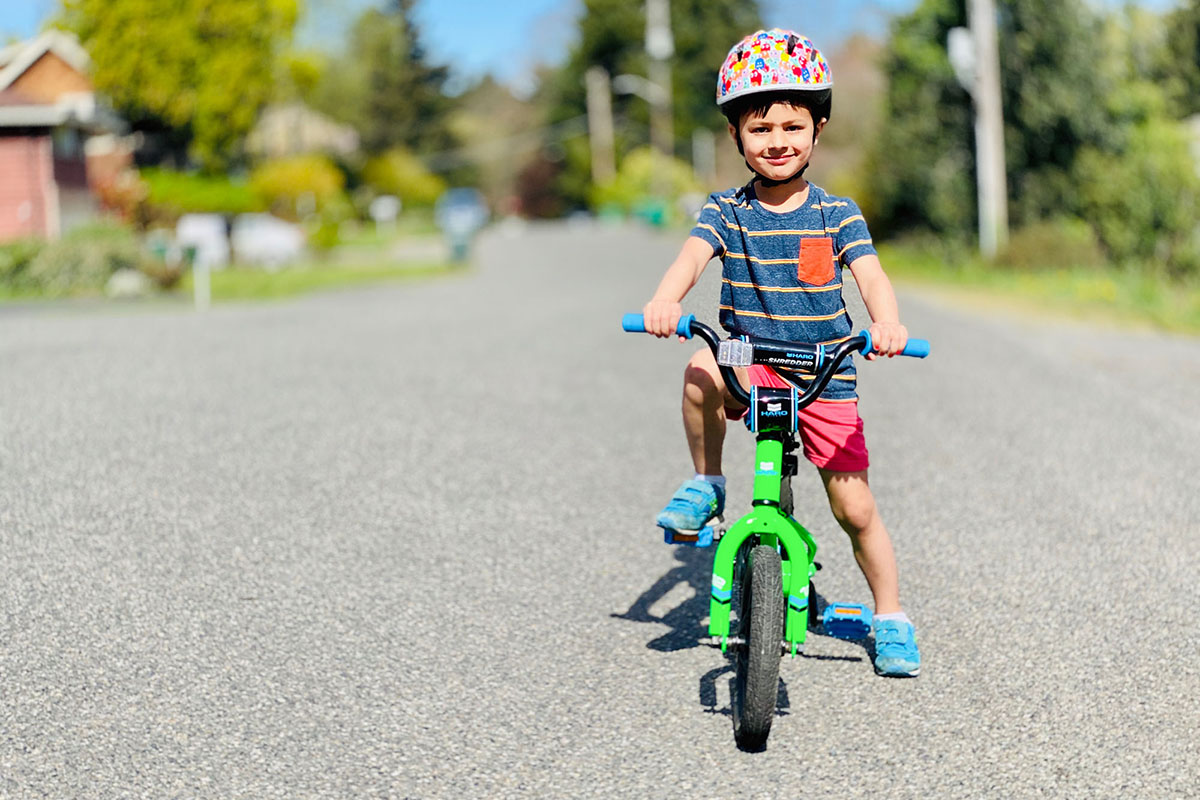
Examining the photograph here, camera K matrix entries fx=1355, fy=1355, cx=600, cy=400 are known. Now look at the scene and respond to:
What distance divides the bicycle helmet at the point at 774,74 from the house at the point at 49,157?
83.0 feet

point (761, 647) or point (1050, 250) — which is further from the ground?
point (1050, 250)

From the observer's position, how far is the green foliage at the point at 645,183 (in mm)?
62031

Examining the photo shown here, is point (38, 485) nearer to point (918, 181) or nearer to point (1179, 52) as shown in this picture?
point (918, 181)

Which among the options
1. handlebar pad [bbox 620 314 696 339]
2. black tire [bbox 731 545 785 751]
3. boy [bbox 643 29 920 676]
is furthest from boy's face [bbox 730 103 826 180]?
black tire [bbox 731 545 785 751]

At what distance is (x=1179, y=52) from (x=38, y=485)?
97.6 ft

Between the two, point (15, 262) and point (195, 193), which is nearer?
point (15, 262)

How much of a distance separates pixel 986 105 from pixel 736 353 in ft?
61.6

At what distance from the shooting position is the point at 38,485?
6254mm

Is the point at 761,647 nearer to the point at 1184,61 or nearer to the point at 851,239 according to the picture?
the point at 851,239

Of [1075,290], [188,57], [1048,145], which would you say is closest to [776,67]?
[1075,290]

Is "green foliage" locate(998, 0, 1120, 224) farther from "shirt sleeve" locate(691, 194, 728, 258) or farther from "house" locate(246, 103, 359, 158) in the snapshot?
"house" locate(246, 103, 359, 158)

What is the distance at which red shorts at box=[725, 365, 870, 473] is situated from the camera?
3744mm

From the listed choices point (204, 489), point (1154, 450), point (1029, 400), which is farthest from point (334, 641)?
point (1029, 400)

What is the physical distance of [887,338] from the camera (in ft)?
11.1
